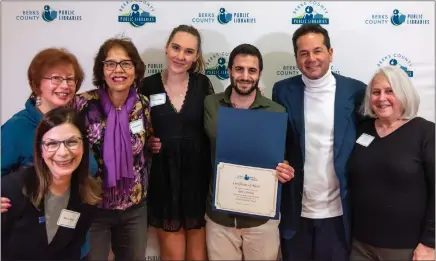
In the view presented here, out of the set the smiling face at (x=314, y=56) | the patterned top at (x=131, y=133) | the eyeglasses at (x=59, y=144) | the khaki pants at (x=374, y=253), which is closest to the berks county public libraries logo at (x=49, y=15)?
the patterned top at (x=131, y=133)

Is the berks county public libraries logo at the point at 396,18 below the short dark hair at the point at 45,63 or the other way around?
the other way around

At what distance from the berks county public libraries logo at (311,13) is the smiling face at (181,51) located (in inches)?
30.7

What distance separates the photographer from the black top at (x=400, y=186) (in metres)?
1.48

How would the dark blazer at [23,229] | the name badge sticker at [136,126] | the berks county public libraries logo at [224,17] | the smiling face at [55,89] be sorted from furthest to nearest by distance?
the berks county public libraries logo at [224,17] → the name badge sticker at [136,126] → the smiling face at [55,89] → the dark blazer at [23,229]

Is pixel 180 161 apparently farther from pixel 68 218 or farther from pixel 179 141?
pixel 68 218

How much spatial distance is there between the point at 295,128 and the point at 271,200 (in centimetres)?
37

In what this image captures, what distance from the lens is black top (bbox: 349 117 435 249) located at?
1.48m

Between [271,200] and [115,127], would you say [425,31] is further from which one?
[115,127]

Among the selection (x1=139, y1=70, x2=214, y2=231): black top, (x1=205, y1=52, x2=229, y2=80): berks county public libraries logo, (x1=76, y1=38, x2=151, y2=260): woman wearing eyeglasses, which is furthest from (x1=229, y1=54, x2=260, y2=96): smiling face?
(x1=205, y1=52, x2=229, y2=80): berks county public libraries logo

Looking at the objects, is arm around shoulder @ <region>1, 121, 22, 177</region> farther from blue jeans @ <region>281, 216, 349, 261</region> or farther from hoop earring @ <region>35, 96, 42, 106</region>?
blue jeans @ <region>281, 216, 349, 261</region>

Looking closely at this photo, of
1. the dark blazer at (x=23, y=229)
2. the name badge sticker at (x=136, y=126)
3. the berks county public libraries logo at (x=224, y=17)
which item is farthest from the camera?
the berks county public libraries logo at (x=224, y=17)

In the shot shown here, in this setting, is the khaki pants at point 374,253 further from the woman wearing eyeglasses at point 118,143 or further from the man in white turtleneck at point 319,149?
the woman wearing eyeglasses at point 118,143

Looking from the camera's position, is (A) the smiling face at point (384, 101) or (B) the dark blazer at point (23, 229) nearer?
(B) the dark blazer at point (23, 229)

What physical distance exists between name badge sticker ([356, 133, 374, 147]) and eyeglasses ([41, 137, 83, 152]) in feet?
4.21
